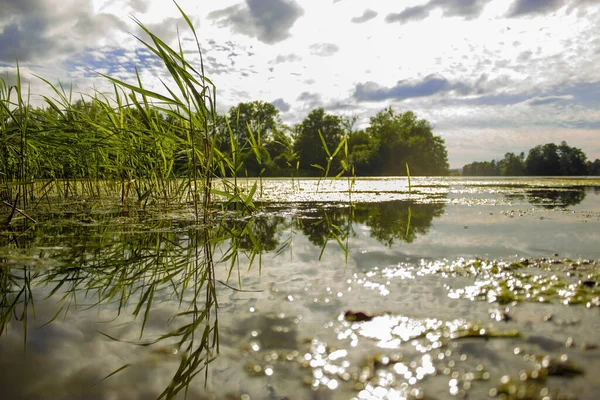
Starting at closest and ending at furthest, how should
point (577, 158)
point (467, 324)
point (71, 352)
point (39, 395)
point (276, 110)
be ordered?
point (39, 395)
point (71, 352)
point (467, 324)
point (577, 158)
point (276, 110)

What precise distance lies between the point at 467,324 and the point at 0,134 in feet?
10.1

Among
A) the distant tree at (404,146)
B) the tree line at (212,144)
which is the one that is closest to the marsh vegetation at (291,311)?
the tree line at (212,144)

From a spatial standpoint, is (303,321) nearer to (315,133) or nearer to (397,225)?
(397,225)

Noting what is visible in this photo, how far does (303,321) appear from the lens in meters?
0.89

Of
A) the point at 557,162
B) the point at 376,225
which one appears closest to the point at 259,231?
the point at 376,225

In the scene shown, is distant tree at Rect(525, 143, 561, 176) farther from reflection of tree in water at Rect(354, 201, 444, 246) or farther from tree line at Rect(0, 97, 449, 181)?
reflection of tree in water at Rect(354, 201, 444, 246)

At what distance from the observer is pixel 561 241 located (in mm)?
1952

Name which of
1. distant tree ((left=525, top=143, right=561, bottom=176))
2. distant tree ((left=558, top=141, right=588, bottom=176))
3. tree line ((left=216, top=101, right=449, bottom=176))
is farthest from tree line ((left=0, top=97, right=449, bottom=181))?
distant tree ((left=558, top=141, right=588, bottom=176))

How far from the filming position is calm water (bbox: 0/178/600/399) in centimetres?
63

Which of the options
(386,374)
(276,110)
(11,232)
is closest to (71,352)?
(386,374)

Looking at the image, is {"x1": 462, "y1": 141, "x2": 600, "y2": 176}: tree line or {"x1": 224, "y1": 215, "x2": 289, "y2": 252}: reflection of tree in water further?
{"x1": 462, "y1": 141, "x2": 600, "y2": 176}: tree line

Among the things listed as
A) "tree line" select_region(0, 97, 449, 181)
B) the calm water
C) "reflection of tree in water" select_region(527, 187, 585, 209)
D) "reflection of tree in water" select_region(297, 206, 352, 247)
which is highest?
"tree line" select_region(0, 97, 449, 181)

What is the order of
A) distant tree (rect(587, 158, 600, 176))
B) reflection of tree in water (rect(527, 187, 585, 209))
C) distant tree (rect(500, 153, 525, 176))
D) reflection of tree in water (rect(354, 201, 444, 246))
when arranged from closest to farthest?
reflection of tree in water (rect(354, 201, 444, 246))
reflection of tree in water (rect(527, 187, 585, 209))
distant tree (rect(587, 158, 600, 176))
distant tree (rect(500, 153, 525, 176))

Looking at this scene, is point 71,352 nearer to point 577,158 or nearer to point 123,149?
point 123,149
